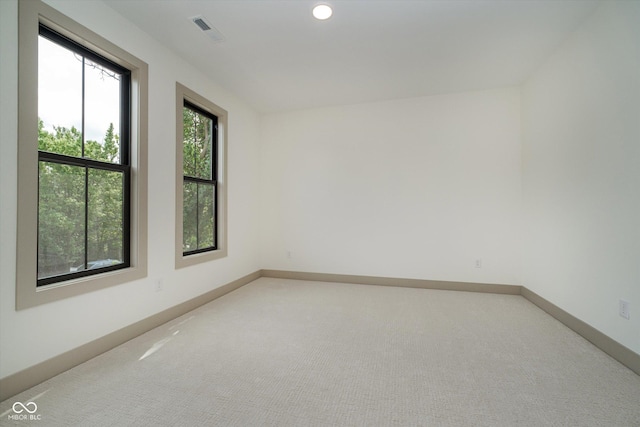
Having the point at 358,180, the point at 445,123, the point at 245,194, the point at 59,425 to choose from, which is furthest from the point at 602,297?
the point at 245,194

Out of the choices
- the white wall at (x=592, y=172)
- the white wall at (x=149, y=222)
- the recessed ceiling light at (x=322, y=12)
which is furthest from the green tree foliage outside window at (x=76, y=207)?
the white wall at (x=592, y=172)

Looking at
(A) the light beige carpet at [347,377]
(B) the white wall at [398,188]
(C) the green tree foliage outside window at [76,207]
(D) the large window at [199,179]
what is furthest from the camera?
(B) the white wall at [398,188]

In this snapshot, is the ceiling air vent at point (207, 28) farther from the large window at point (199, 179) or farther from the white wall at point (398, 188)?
the white wall at point (398, 188)

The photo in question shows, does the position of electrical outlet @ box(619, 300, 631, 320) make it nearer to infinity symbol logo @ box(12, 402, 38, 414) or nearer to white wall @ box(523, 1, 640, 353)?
white wall @ box(523, 1, 640, 353)

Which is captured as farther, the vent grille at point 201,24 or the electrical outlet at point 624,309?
the vent grille at point 201,24

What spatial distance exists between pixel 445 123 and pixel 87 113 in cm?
414

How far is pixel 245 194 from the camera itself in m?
4.45

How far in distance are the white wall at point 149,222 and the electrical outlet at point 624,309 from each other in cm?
389

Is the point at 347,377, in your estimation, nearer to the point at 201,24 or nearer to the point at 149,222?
the point at 149,222

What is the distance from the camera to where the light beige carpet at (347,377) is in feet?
5.03

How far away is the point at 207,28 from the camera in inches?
102

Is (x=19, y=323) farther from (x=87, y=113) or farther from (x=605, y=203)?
(x=605, y=203)

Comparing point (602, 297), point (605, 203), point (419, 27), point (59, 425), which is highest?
point (419, 27)

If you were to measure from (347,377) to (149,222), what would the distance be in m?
2.22
